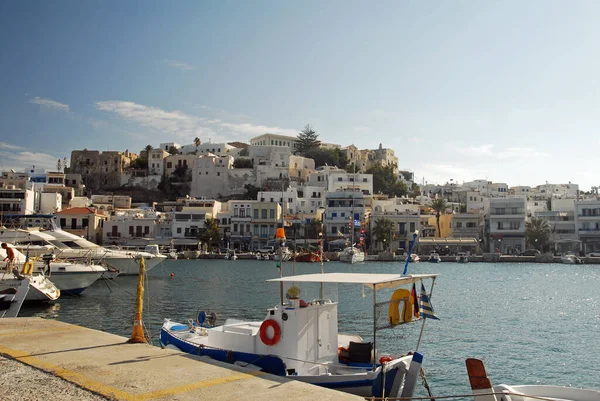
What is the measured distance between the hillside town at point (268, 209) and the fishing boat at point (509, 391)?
63871 mm

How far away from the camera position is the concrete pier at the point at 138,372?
7445 mm

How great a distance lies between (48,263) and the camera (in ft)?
96.8

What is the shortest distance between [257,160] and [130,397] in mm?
99433

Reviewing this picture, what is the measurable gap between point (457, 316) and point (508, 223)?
57.9 meters

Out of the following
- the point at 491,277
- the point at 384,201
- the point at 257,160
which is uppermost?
the point at 257,160

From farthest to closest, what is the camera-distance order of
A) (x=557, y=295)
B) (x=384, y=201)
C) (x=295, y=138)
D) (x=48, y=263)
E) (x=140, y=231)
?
1. (x=295, y=138)
2. (x=384, y=201)
3. (x=140, y=231)
4. (x=557, y=295)
5. (x=48, y=263)

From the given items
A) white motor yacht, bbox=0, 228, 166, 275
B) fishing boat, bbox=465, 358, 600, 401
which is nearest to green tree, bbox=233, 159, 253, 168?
white motor yacht, bbox=0, 228, 166, 275

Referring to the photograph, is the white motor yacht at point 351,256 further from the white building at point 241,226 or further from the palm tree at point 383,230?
the white building at point 241,226

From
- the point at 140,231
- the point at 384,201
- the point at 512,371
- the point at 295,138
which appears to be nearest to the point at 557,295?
the point at 512,371

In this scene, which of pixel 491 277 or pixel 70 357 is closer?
pixel 70 357

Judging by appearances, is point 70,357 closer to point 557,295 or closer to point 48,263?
point 48,263

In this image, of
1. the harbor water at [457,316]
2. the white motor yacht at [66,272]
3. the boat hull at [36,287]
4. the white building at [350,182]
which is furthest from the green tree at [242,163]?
the boat hull at [36,287]

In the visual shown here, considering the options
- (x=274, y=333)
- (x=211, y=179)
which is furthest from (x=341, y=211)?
(x=274, y=333)

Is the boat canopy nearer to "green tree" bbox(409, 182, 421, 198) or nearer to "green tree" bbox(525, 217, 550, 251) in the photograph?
"green tree" bbox(525, 217, 550, 251)
